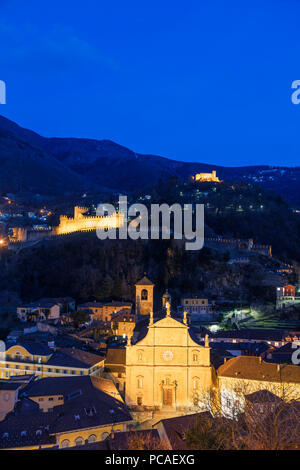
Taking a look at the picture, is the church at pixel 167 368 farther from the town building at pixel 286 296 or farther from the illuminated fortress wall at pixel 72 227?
the illuminated fortress wall at pixel 72 227

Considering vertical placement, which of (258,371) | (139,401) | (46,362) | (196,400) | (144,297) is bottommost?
(139,401)

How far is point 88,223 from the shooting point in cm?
10619

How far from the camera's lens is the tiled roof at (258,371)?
30.2m

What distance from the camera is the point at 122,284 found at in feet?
262

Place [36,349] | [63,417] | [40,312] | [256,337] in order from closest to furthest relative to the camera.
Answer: [63,417], [36,349], [256,337], [40,312]

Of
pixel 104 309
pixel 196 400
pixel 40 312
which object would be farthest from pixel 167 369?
pixel 40 312

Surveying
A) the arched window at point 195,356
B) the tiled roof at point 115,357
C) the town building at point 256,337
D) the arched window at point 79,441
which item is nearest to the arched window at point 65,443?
the arched window at point 79,441

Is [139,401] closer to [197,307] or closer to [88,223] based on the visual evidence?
[197,307]

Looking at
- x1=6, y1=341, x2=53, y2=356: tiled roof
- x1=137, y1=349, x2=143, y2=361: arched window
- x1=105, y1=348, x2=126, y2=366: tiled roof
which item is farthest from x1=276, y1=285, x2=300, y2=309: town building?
x1=6, y1=341, x2=53, y2=356: tiled roof

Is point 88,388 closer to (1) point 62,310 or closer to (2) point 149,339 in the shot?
(2) point 149,339

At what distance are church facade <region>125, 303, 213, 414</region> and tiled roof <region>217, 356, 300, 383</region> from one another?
2.50m

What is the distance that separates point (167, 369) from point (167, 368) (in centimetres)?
8

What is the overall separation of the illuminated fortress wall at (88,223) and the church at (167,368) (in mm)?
67314
